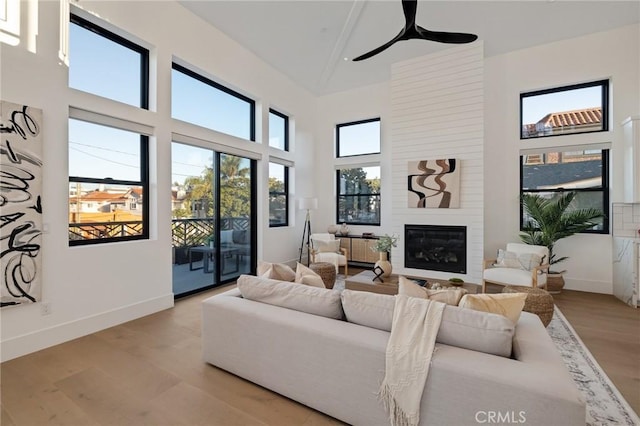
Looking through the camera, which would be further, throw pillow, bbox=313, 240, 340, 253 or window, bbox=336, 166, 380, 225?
window, bbox=336, 166, 380, 225

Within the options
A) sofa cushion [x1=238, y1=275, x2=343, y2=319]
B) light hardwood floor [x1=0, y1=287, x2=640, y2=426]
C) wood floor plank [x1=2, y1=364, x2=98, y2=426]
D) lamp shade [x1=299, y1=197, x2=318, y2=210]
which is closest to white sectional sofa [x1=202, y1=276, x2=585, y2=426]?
sofa cushion [x1=238, y1=275, x2=343, y2=319]

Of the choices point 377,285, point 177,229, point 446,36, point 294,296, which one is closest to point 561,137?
point 446,36

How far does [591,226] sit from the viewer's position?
4453mm

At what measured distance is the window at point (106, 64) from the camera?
3105 mm

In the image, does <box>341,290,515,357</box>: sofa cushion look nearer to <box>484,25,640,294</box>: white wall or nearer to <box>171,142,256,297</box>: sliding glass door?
<box>171,142,256,297</box>: sliding glass door

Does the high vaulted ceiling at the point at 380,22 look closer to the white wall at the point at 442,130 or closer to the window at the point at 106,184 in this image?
the white wall at the point at 442,130

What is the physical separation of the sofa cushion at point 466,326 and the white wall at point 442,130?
3.82 m

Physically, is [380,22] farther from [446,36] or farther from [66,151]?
[66,151]

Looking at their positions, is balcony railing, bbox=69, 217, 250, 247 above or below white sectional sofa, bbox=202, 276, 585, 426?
above

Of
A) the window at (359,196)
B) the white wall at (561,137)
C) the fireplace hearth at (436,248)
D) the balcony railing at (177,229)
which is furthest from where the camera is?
the window at (359,196)

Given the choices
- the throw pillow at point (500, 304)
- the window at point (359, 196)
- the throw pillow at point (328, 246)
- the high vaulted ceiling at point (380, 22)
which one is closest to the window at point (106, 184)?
the high vaulted ceiling at point (380, 22)

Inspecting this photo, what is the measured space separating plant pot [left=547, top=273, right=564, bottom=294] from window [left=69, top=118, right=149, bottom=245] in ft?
19.4

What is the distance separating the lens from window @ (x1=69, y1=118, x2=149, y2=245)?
10.2 ft

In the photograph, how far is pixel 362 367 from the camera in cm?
164
